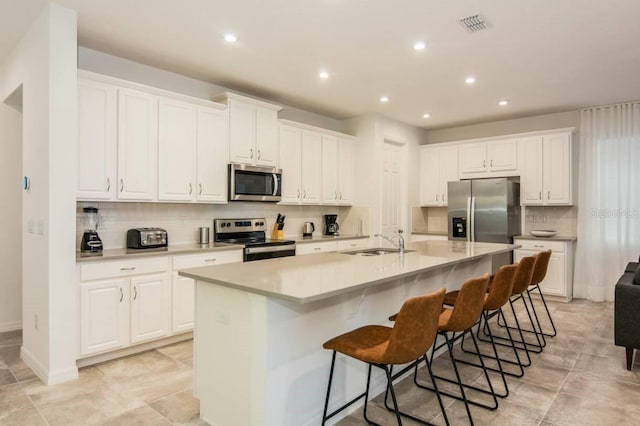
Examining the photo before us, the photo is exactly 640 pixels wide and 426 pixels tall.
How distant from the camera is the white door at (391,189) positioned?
20.4 ft

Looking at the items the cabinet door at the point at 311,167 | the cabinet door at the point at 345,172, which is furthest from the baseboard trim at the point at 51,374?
the cabinet door at the point at 345,172

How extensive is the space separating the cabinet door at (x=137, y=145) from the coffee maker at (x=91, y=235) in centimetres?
33

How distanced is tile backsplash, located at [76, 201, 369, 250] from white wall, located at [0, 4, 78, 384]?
655 millimetres

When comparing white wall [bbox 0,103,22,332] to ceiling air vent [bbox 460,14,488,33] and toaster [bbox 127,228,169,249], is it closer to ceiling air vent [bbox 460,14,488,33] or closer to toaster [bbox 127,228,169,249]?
→ toaster [bbox 127,228,169,249]

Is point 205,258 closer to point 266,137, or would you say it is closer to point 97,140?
point 97,140

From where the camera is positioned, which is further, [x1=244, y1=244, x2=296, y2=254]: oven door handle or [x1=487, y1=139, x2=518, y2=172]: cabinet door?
[x1=487, y1=139, x2=518, y2=172]: cabinet door

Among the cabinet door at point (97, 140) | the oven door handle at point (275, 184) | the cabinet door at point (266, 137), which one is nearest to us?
the cabinet door at point (97, 140)

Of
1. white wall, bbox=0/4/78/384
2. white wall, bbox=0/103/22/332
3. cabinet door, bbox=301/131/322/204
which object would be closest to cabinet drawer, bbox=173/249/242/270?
white wall, bbox=0/4/78/384

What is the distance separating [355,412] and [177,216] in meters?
2.79

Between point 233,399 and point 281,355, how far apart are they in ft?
1.27

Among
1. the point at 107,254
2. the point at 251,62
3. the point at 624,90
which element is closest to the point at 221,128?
the point at 251,62

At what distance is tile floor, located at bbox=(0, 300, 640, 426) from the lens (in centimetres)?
237

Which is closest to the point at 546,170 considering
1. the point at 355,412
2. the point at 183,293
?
the point at 355,412

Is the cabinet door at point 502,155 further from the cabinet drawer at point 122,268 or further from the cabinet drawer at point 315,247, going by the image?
the cabinet drawer at point 122,268
